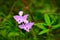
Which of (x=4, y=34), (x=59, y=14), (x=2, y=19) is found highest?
(x=59, y=14)

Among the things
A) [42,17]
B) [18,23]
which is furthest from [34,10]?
[18,23]

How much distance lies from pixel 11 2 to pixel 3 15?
23 cm

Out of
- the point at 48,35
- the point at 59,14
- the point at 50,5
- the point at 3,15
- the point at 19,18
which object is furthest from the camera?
the point at 50,5

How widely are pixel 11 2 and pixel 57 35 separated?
514 mm

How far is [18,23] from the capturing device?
4.86 ft

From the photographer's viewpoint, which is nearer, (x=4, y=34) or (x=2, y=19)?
(x=4, y=34)

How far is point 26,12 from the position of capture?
1761 mm

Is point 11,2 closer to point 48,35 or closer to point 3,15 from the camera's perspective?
point 3,15

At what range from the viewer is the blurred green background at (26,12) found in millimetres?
1462

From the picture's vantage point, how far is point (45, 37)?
1.60 metres

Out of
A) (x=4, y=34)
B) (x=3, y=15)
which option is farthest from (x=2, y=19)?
(x=4, y=34)

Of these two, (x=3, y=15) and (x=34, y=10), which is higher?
(x=34, y=10)

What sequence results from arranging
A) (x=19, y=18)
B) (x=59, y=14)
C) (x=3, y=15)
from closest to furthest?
(x=19, y=18) → (x=3, y=15) → (x=59, y=14)

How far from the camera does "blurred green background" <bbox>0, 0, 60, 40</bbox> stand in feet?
4.80
